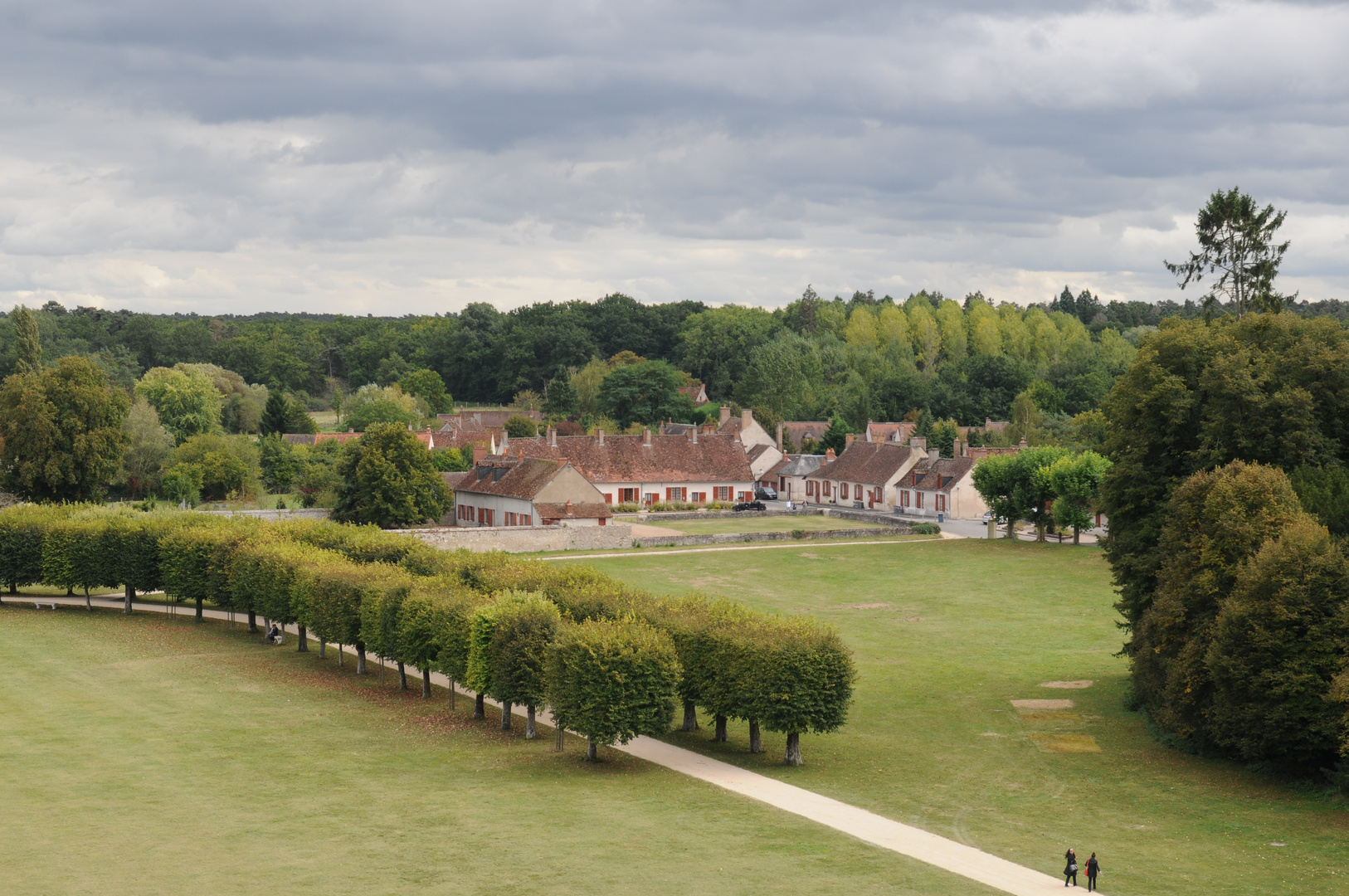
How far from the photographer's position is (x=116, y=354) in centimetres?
15012

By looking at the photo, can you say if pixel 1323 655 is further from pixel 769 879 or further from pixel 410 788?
pixel 410 788

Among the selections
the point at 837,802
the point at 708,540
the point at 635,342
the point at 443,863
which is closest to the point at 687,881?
the point at 443,863

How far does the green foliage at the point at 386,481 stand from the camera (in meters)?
66.6

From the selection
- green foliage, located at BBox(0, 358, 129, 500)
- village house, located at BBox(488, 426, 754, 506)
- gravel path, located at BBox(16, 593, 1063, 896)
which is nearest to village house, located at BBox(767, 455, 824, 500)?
village house, located at BBox(488, 426, 754, 506)

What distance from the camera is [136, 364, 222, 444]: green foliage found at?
346 ft

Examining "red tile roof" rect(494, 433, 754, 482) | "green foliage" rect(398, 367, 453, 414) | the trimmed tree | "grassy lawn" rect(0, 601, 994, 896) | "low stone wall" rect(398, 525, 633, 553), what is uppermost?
"green foliage" rect(398, 367, 453, 414)

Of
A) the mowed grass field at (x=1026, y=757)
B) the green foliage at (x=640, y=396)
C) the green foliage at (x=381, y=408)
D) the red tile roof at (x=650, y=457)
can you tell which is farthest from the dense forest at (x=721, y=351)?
the mowed grass field at (x=1026, y=757)

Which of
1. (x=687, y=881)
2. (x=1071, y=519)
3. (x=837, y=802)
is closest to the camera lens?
(x=687, y=881)

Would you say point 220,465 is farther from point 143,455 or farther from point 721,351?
point 721,351

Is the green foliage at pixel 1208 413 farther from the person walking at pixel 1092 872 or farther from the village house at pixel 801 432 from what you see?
the village house at pixel 801 432

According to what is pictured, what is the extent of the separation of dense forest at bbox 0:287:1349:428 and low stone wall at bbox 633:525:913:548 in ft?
152

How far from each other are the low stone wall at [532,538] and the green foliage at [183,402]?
1898 inches

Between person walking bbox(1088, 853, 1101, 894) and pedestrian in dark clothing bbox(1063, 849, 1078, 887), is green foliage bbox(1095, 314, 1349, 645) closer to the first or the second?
pedestrian in dark clothing bbox(1063, 849, 1078, 887)

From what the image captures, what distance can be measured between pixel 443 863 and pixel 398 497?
46696mm
